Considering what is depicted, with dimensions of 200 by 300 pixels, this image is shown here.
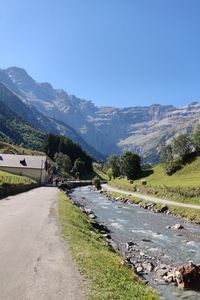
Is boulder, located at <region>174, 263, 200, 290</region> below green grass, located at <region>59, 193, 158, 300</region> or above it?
below

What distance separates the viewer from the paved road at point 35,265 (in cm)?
1504

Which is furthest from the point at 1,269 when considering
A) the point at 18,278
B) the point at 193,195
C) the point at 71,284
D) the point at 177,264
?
the point at 193,195

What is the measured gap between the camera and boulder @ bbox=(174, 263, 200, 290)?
23.0m

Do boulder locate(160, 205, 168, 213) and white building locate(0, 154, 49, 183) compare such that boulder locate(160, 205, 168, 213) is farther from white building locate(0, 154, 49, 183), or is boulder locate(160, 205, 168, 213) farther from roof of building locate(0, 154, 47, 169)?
roof of building locate(0, 154, 47, 169)

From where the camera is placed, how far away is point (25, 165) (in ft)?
441

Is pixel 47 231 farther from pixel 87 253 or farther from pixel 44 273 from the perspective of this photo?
pixel 44 273

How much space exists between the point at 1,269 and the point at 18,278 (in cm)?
157

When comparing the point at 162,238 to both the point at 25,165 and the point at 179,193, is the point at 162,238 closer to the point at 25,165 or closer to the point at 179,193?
the point at 179,193

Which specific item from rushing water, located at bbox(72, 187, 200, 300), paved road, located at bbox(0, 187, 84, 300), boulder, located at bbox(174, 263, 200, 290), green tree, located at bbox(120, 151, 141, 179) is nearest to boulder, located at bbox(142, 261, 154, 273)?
rushing water, located at bbox(72, 187, 200, 300)

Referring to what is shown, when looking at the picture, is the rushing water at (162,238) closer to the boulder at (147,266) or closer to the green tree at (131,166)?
the boulder at (147,266)

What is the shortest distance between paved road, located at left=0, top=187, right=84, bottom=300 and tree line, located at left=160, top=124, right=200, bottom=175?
4749 inches

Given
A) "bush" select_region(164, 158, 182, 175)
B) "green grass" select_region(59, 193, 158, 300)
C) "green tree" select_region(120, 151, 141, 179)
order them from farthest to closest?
"green tree" select_region(120, 151, 141, 179) < "bush" select_region(164, 158, 182, 175) < "green grass" select_region(59, 193, 158, 300)

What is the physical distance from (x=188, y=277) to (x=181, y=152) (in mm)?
136433

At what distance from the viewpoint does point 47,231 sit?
2895 centimetres
